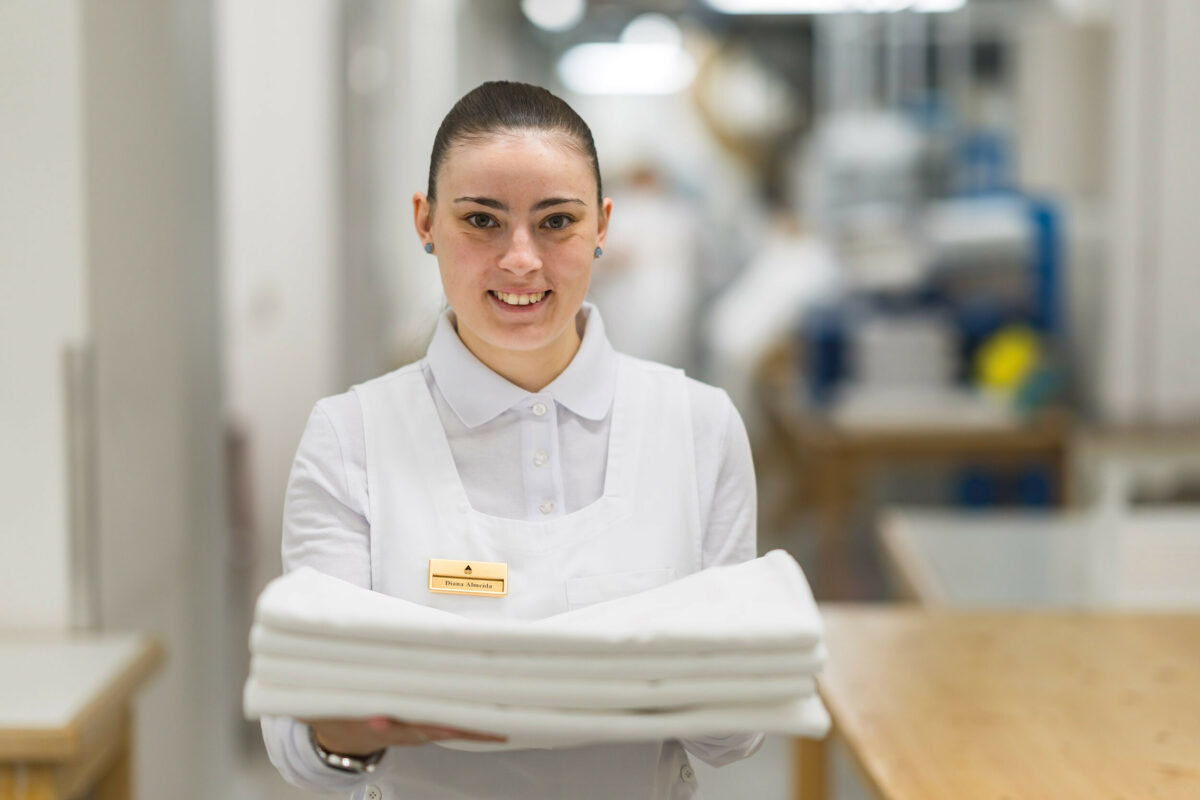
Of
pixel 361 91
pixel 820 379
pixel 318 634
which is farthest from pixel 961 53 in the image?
pixel 318 634

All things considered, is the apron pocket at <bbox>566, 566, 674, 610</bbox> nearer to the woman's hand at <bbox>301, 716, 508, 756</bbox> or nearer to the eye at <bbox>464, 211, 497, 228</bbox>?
→ the woman's hand at <bbox>301, 716, 508, 756</bbox>

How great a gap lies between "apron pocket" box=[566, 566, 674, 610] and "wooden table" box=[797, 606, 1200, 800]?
49 cm

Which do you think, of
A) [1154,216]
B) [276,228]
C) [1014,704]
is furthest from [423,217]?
[1154,216]

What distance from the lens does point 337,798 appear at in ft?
4.09

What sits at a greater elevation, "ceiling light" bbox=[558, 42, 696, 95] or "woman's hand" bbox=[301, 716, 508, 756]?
"ceiling light" bbox=[558, 42, 696, 95]

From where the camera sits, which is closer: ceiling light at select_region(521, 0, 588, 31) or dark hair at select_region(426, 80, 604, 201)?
dark hair at select_region(426, 80, 604, 201)

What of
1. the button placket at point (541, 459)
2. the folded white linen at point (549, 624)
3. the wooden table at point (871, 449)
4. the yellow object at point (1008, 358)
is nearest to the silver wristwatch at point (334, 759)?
the folded white linen at point (549, 624)

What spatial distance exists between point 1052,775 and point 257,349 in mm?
2221

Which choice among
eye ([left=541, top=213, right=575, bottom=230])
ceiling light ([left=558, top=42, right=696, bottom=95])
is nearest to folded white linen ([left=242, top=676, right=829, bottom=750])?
eye ([left=541, top=213, right=575, bottom=230])

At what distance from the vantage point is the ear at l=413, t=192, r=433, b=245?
98 cm

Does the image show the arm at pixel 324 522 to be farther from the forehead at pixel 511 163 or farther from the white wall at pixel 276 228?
the white wall at pixel 276 228

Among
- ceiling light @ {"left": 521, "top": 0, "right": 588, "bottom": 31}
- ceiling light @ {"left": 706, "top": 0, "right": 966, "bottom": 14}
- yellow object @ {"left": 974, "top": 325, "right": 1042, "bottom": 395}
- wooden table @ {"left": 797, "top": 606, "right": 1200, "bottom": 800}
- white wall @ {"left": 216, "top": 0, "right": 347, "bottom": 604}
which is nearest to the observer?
wooden table @ {"left": 797, "top": 606, "right": 1200, "bottom": 800}

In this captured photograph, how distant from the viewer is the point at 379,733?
85 cm

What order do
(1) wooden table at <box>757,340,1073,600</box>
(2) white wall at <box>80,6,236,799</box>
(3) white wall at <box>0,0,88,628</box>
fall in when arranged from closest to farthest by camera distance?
1. (3) white wall at <box>0,0,88,628</box>
2. (2) white wall at <box>80,6,236,799</box>
3. (1) wooden table at <box>757,340,1073,600</box>
